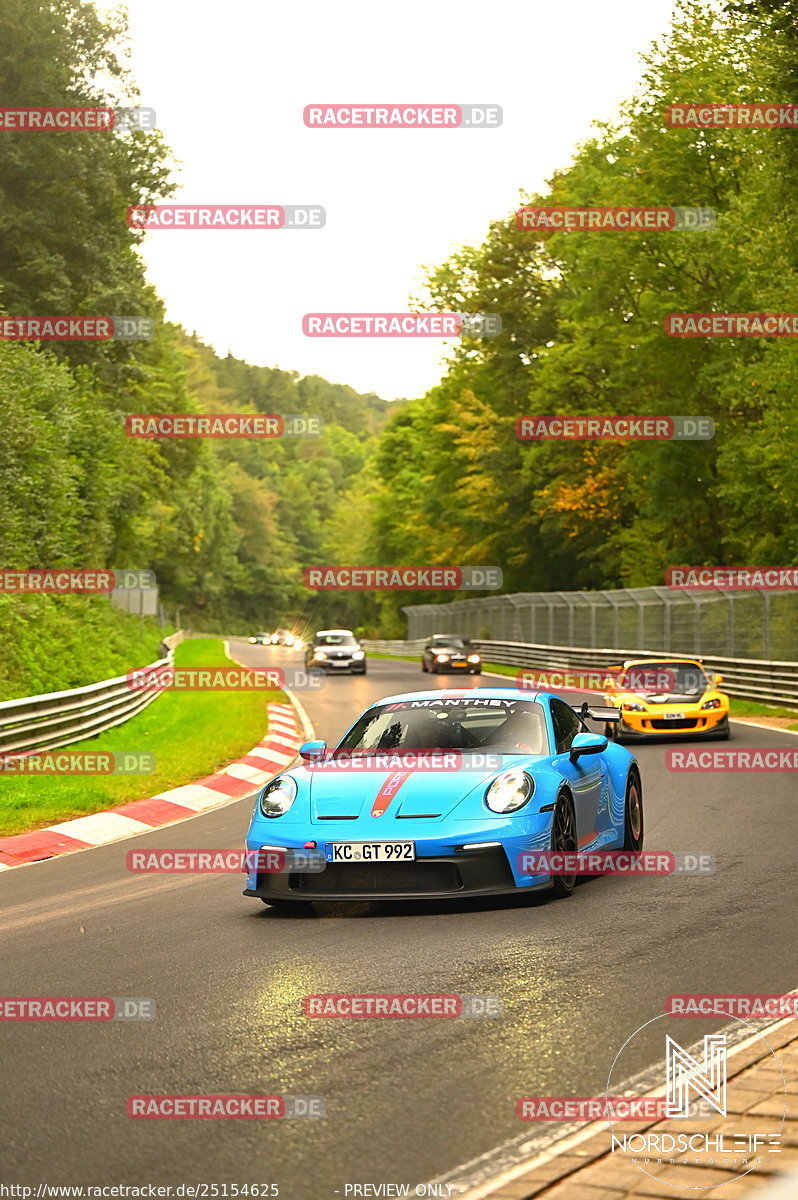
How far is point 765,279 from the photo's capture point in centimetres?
4178

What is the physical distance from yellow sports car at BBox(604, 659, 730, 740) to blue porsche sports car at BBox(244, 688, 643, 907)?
11.8 metres

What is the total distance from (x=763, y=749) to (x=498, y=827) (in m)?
13.0

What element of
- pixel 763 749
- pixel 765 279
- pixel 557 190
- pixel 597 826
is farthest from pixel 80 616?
pixel 557 190

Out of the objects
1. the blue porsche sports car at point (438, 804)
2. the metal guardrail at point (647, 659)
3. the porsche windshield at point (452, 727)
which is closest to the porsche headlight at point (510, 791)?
the blue porsche sports car at point (438, 804)

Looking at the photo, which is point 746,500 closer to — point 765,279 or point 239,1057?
point 765,279

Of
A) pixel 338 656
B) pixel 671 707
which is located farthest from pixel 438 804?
pixel 338 656

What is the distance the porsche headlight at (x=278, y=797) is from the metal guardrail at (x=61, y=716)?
7746 millimetres

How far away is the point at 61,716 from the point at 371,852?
12526mm

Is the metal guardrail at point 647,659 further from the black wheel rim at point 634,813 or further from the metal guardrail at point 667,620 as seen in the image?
the black wheel rim at point 634,813

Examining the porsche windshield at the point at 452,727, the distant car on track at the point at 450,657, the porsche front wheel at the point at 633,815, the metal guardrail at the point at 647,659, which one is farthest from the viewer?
the distant car on track at the point at 450,657

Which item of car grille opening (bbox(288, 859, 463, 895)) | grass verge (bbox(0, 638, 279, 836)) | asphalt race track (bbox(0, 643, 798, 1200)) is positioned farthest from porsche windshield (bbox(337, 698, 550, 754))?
grass verge (bbox(0, 638, 279, 836))

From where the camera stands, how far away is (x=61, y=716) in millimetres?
20781

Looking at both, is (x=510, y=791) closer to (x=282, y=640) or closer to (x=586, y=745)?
(x=586, y=745)

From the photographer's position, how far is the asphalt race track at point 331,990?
4.89 metres
